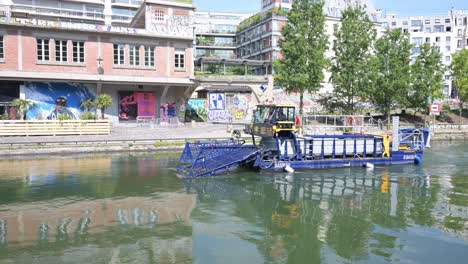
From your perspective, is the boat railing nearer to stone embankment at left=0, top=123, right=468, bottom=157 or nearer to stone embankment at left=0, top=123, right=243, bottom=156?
stone embankment at left=0, top=123, right=468, bottom=157

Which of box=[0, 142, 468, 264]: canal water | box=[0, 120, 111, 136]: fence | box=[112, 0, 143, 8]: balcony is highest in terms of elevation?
box=[112, 0, 143, 8]: balcony

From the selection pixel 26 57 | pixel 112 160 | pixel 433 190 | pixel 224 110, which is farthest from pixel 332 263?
pixel 224 110

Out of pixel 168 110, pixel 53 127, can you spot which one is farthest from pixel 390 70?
pixel 53 127

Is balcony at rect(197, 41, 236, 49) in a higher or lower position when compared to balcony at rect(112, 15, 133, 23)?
lower

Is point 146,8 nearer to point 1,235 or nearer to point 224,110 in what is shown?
point 224,110

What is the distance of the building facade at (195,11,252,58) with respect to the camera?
100062mm

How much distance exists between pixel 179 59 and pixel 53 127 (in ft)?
48.4

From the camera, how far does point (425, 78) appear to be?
52.3 m

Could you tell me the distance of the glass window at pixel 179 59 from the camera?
43406 mm

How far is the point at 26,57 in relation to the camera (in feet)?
123

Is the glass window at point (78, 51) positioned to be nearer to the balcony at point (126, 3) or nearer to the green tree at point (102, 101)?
the green tree at point (102, 101)

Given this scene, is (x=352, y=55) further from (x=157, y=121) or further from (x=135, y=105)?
(x=135, y=105)

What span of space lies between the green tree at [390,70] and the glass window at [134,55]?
26386 millimetres

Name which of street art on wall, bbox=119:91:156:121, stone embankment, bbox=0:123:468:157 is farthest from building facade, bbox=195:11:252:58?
stone embankment, bbox=0:123:468:157
